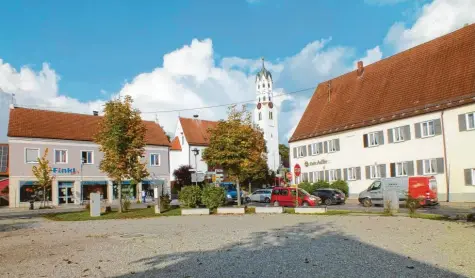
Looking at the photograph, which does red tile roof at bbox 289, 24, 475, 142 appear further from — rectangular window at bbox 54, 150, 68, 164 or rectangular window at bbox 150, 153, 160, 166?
rectangular window at bbox 54, 150, 68, 164

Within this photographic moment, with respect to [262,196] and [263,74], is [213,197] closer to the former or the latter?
[262,196]

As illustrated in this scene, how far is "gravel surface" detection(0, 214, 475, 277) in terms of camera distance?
877 cm

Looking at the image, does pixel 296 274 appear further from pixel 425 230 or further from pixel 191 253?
pixel 425 230

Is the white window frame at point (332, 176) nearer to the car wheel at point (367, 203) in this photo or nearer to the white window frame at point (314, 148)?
the white window frame at point (314, 148)

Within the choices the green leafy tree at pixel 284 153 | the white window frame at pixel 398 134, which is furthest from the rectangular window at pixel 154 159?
the green leafy tree at pixel 284 153

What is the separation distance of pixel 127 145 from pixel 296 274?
2243 centimetres

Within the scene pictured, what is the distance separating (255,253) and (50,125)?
142 ft

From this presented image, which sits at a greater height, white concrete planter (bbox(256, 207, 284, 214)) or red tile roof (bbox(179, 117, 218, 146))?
red tile roof (bbox(179, 117, 218, 146))

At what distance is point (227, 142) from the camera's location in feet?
102

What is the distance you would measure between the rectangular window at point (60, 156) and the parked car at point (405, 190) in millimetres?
31488

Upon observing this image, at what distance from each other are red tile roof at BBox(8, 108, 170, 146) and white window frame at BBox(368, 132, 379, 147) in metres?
26.5

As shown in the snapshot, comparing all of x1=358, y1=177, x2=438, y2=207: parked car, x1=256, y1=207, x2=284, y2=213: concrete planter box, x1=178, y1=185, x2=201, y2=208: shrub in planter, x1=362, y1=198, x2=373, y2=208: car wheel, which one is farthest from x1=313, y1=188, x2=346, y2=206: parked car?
x1=178, y1=185, x2=201, y2=208: shrub in planter

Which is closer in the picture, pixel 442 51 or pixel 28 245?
pixel 28 245

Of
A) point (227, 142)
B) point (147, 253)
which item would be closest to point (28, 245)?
point (147, 253)
